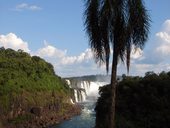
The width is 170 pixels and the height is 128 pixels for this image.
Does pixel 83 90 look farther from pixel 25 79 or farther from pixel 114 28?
pixel 114 28

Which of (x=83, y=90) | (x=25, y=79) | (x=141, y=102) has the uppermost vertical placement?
(x=25, y=79)

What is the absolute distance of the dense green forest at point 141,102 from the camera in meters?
42.2

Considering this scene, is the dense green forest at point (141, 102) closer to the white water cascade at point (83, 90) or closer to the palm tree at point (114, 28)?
the palm tree at point (114, 28)

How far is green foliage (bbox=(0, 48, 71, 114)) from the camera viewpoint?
4215 inches

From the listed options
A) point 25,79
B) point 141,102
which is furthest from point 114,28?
point 25,79

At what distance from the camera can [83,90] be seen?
496ft

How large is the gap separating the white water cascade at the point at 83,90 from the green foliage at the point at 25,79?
9504 mm

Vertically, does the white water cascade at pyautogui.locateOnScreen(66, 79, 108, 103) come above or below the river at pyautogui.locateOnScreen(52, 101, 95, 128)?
above

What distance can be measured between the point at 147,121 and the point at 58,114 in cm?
7927

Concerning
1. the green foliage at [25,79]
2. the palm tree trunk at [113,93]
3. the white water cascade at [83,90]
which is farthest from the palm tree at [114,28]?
the white water cascade at [83,90]

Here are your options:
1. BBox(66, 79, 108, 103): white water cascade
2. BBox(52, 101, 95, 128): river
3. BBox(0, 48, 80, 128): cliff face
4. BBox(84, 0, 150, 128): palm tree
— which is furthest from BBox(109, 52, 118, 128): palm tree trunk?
BBox(66, 79, 108, 103): white water cascade

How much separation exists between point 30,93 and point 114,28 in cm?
10488

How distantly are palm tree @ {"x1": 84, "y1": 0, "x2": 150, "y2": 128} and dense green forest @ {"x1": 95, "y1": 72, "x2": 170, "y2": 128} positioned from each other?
2882 centimetres

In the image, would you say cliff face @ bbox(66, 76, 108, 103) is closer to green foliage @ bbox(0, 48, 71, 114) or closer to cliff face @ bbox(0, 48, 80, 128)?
cliff face @ bbox(0, 48, 80, 128)
